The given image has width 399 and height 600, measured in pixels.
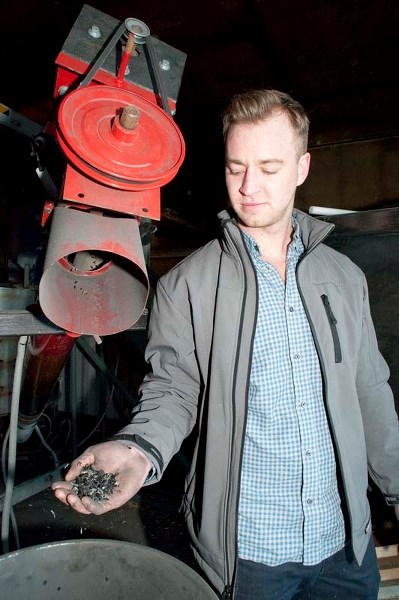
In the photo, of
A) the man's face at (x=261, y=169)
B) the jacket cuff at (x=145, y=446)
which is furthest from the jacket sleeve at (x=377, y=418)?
the jacket cuff at (x=145, y=446)

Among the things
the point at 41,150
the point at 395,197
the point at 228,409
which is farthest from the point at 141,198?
the point at 395,197

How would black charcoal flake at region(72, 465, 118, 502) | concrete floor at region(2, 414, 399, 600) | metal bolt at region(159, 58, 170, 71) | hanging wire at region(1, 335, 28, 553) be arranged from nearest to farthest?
black charcoal flake at region(72, 465, 118, 502)
metal bolt at region(159, 58, 170, 71)
hanging wire at region(1, 335, 28, 553)
concrete floor at region(2, 414, 399, 600)

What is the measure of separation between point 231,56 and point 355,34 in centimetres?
82

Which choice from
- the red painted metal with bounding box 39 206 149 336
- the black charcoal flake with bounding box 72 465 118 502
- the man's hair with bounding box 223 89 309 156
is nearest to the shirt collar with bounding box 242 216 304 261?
the man's hair with bounding box 223 89 309 156

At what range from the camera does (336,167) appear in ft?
12.9

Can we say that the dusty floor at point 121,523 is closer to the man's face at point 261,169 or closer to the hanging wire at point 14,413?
the hanging wire at point 14,413

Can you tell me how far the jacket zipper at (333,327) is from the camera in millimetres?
1255

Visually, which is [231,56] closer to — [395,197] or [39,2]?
[39,2]

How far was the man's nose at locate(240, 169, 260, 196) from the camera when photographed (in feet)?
4.16

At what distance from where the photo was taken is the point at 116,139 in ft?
3.17

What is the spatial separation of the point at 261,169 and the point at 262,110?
0.66 feet

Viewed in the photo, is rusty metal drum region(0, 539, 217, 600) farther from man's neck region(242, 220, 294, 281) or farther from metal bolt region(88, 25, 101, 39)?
metal bolt region(88, 25, 101, 39)

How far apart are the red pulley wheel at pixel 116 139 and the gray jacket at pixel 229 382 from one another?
37 cm

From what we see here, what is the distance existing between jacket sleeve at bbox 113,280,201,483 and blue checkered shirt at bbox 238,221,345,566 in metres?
0.19
